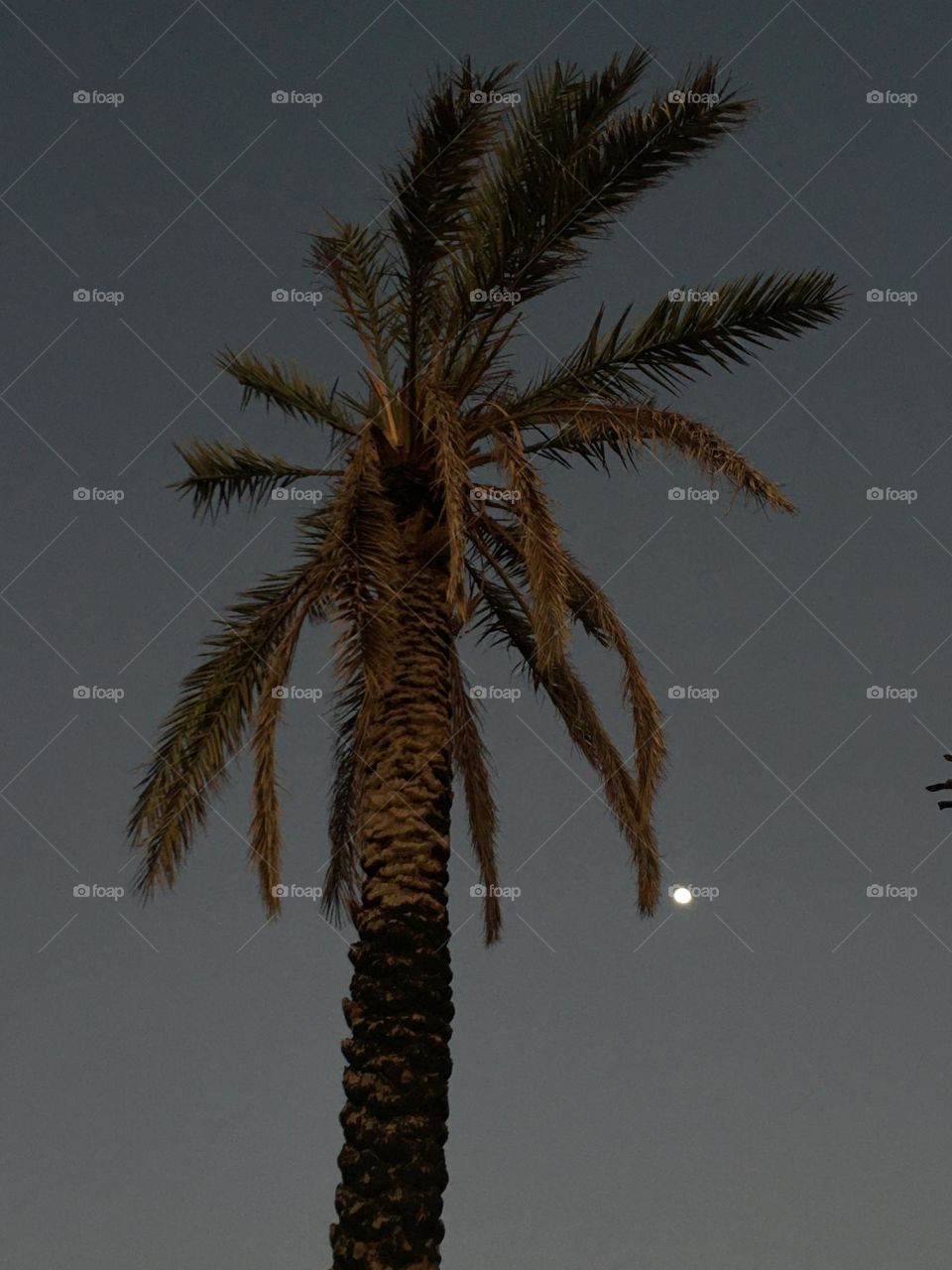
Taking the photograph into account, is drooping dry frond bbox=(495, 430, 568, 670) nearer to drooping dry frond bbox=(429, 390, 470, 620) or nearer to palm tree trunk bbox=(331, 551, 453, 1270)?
drooping dry frond bbox=(429, 390, 470, 620)

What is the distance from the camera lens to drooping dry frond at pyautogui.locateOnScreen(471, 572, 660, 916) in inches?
566

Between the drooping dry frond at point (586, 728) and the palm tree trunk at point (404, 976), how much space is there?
1.49 meters

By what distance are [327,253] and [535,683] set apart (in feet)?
13.3

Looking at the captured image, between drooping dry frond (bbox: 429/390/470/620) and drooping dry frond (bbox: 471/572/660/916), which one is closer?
drooping dry frond (bbox: 429/390/470/620)

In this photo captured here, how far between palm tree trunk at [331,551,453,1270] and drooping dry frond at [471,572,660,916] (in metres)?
1.49

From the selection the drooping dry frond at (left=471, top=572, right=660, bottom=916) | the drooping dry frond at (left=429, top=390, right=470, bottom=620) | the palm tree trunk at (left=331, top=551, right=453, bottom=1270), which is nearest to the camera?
the palm tree trunk at (left=331, top=551, right=453, bottom=1270)

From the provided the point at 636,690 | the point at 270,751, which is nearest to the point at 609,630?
the point at 636,690

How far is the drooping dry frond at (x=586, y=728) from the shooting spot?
14383 millimetres

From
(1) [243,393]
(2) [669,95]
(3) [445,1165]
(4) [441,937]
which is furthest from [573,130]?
(3) [445,1165]

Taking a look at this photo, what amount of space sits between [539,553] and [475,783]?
132 inches

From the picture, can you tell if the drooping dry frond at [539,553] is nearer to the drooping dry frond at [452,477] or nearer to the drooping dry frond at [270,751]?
the drooping dry frond at [452,477]

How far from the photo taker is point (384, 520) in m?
12.7

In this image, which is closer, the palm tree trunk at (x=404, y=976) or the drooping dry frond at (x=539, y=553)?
the palm tree trunk at (x=404, y=976)

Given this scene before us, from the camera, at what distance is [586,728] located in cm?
1458
